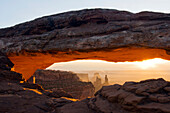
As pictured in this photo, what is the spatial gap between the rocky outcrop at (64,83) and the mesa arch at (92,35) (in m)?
15.8

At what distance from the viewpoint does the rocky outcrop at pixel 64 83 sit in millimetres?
24080

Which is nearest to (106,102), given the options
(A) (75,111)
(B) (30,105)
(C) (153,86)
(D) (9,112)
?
(A) (75,111)

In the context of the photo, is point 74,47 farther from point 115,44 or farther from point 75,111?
point 75,111

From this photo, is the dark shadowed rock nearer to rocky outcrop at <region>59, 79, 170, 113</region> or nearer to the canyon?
the canyon

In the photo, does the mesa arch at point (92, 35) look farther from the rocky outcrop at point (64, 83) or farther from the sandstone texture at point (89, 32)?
the rocky outcrop at point (64, 83)

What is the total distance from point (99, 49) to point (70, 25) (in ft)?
8.58

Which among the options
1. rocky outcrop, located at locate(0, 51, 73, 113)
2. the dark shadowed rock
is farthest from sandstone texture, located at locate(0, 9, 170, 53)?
rocky outcrop, located at locate(0, 51, 73, 113)

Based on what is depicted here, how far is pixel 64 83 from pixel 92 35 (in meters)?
21.6

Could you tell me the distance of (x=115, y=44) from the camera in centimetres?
711

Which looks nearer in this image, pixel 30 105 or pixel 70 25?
pixel 30 105

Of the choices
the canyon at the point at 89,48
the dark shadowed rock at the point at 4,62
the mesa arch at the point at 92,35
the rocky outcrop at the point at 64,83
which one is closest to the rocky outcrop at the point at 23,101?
the canyon at the point at 89,48

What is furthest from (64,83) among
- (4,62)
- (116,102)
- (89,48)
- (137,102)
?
(137,102)

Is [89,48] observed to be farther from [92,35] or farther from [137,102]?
[137,102]

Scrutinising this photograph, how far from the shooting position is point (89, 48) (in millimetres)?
7512
